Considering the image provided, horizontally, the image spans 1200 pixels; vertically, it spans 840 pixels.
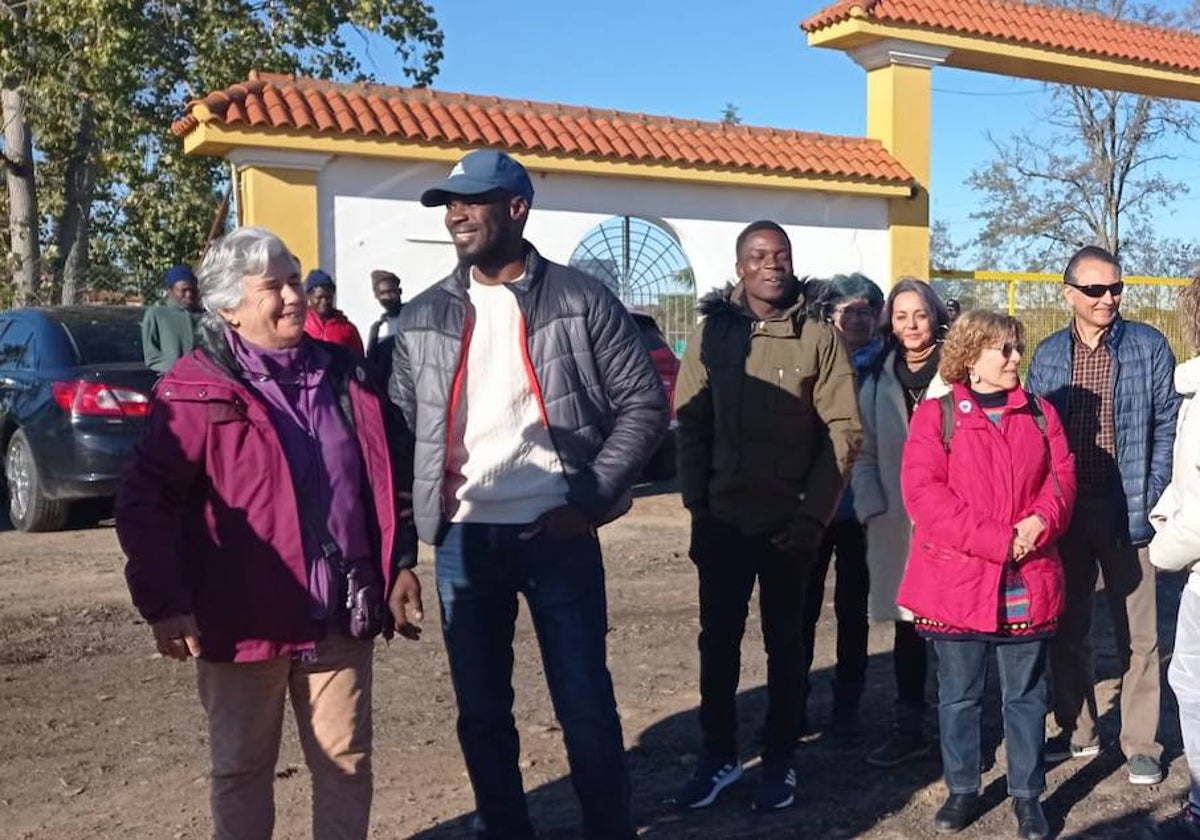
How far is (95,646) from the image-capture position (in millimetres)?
6613

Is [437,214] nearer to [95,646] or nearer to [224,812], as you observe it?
[95,646]

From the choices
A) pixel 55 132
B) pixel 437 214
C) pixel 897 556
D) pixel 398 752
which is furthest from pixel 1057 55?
pixel 55 132

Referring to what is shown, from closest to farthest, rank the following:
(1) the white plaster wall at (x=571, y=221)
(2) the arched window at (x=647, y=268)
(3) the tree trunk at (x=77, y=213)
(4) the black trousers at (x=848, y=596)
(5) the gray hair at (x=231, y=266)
Result: (5) the gray hair at (x=231, y=266), (4) the black trousers at (x=848, y=596), (1) the white plaster wall at (x=571, y=221), (2) the arched window at (x=647, y=268), (3) the tree trunk at (x=77, y=213)

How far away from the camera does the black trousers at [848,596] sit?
5.27 metres

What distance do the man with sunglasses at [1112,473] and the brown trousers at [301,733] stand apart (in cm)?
270

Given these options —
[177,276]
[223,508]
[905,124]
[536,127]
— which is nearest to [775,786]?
[223,508]

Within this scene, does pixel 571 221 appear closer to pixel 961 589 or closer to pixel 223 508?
pixel 961 589

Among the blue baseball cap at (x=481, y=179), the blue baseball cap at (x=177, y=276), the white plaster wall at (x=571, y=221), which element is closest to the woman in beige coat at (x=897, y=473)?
the blue baseball cap at (x=481, y=179)

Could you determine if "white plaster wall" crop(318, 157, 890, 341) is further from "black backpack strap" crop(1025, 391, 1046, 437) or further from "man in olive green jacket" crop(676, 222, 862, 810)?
"black backpack strap" crop(1025, 391, 1046, 437)

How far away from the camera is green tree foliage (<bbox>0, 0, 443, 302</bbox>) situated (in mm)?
17478

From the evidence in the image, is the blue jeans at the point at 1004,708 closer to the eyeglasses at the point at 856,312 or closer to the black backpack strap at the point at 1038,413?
the black backpack strap at the point at 1038,413

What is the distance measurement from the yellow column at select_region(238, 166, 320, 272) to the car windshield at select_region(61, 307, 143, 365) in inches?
57.0

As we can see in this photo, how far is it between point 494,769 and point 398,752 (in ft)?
4.25

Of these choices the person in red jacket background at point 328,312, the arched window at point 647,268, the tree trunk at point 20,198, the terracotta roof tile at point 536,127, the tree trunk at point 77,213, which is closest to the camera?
the person in red jacket background at point 328,312
